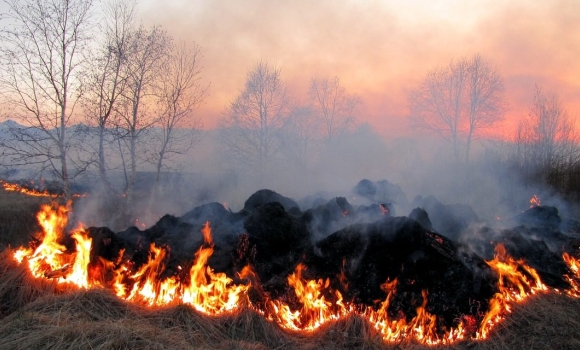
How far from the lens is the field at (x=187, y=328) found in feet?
12.4

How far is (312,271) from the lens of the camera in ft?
17.9

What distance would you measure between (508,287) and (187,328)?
14.4ft

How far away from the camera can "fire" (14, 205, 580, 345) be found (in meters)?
4.65

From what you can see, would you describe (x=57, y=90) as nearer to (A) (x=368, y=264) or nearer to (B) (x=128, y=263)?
(B) (x=128, y=263)

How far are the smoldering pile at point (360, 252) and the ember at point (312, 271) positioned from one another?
1cm

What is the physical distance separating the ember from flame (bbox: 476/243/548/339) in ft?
0.05

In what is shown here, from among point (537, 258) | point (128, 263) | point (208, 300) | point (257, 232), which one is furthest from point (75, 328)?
point (537, 258)

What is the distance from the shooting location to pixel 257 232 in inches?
257

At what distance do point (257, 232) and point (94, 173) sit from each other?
867cm

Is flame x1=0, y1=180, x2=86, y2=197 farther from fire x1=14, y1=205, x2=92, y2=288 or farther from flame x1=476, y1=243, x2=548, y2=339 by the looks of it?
flame x1=476, y1=243, x2=548, y2=339

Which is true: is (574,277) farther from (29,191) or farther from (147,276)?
(29,191)

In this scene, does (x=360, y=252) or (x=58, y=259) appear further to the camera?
(x=58, y=259)

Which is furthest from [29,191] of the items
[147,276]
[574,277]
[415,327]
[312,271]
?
[574,277]

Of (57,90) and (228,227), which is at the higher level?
(57,90)
